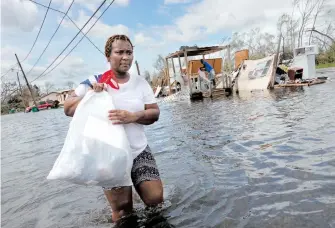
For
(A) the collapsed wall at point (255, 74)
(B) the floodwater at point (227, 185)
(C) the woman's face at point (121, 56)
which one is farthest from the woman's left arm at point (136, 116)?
(A) the collapsed wall at point (255, 74)

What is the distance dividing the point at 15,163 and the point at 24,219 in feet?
16.5

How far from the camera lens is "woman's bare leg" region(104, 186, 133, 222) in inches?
119

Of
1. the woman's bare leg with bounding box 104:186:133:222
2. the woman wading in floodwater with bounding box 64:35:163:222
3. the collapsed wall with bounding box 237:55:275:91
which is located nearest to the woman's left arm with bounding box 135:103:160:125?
the woman wading in floodwater with bounding box 64:35:163:222

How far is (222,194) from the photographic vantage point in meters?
3.74

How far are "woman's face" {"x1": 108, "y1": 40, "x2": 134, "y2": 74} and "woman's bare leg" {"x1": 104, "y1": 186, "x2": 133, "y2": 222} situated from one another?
1162 millimetres

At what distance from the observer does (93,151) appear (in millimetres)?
2504

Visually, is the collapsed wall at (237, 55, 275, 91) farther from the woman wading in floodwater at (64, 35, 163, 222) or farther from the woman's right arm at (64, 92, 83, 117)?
the woman's right arm at (64, 92, 83, 117)

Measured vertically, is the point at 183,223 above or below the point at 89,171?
below

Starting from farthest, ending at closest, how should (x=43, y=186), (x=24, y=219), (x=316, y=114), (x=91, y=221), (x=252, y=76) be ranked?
(x=252, y=76), (x=316, y=114), (x=43, y=186), (x=24, y=219), (x=91, y=221)

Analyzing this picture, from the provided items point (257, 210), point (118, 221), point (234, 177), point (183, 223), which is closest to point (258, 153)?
point (234, 177)

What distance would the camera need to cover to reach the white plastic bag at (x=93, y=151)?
8.17ft

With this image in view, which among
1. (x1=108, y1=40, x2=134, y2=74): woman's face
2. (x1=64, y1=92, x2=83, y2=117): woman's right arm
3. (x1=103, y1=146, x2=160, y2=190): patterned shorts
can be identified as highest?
(x1=108, y1=40, x2=134, y2=74): woman's face

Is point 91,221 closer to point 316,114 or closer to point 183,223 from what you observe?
point 183,223

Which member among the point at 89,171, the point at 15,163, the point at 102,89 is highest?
the point at 102,89
